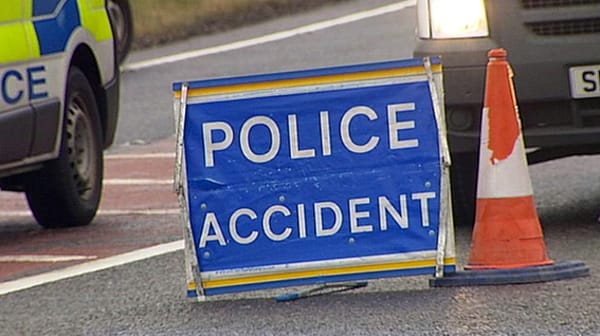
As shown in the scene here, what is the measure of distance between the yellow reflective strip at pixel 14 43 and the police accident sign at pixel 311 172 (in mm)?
1979

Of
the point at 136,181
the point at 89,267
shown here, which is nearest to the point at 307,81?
the point at 89,267

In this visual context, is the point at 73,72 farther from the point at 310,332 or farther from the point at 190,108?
the point at 310,332

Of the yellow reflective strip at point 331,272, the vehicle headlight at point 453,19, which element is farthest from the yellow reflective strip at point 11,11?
the yellow reflective strip at point 331,272

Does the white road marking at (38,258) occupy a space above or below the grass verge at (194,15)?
above

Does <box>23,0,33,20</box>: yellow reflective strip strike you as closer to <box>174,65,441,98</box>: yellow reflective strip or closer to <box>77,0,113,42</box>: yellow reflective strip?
<box>77,0,113,42</box>: yellow reflective strip

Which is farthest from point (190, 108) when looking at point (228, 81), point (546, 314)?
point (546, 314)

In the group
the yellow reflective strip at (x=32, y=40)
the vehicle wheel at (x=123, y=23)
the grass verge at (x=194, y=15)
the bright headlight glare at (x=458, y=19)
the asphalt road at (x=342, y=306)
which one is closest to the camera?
the asphalt road at (x=342, y=306)

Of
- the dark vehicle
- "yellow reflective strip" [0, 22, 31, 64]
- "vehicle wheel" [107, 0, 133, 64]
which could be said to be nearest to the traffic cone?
the dark vehicle

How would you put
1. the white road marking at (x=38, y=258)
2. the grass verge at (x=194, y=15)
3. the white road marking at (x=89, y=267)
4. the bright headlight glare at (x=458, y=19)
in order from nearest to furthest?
the white road marking at (x=89, y=267)
the bright headlight glare at (x=458, y=19)
the white road marking at (x=38, y=258)
the grass verge at (x=194, y=15)

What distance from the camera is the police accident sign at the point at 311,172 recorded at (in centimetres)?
721

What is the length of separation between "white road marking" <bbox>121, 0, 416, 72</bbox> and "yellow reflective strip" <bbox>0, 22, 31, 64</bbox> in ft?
32.2

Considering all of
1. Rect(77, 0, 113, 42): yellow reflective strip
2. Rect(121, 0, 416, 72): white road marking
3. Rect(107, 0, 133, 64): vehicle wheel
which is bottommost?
Rect(121, 0, 416, 72): white road marking

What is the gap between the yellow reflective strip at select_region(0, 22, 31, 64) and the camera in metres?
8.99

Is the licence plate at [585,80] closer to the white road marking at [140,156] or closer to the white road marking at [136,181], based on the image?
the white road marking at [136,181]
